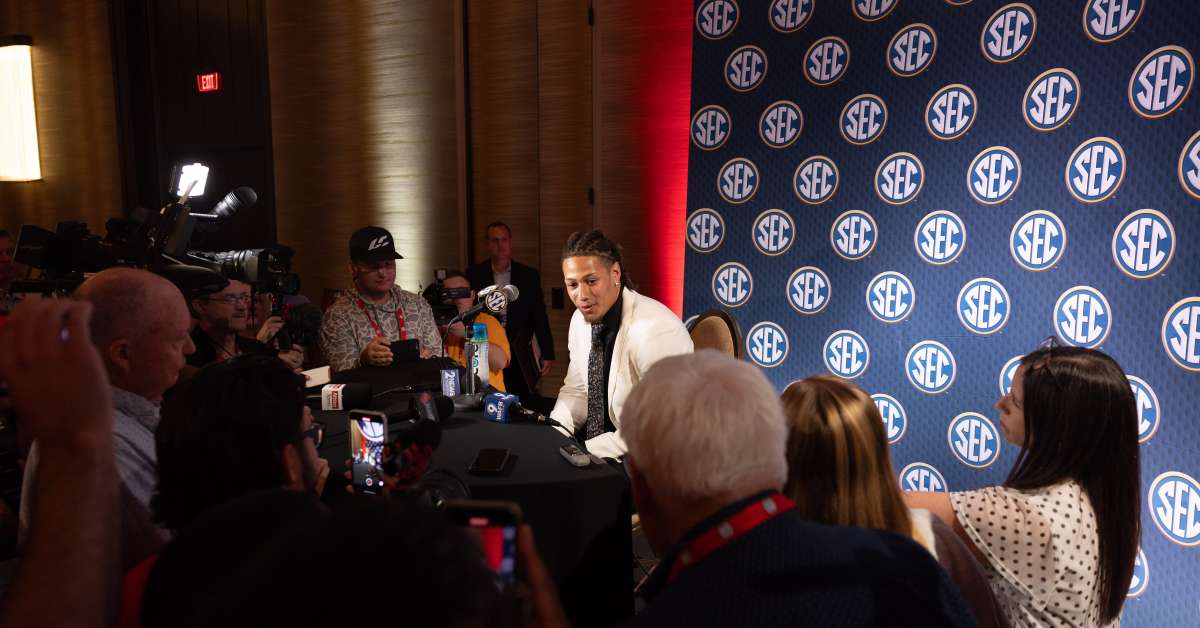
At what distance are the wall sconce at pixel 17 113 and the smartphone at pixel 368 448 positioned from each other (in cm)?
738

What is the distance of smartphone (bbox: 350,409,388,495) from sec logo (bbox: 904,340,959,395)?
237 centimetres

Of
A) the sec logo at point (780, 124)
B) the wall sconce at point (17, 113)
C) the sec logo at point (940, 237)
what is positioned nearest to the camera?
the sec logo at point (940, 237)

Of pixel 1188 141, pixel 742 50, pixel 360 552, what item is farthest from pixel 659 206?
pixel 360 552

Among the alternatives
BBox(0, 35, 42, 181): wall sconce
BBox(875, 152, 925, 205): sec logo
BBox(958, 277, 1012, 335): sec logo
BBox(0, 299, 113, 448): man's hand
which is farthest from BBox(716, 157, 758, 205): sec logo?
BBox(0, 35, 42, 181): wall sconce

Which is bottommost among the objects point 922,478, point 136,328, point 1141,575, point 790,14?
point 1141,575

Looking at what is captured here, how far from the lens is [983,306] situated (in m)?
3.10

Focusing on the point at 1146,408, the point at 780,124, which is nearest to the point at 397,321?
the point at 780,124

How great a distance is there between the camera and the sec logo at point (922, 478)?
10.8ft

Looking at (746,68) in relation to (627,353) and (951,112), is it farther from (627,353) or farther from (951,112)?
(627,353)

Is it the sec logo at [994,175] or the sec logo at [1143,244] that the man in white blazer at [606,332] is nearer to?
the sec logo at [994,175]

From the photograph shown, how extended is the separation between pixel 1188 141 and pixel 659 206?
8.60 feet

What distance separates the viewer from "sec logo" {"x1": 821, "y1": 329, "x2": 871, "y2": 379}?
11.4 feet

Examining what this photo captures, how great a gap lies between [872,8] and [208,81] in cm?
544

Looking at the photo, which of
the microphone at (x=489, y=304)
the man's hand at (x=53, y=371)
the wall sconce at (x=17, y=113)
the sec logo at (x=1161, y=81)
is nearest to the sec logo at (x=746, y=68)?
the sec logo at (x=1161, y=81)
